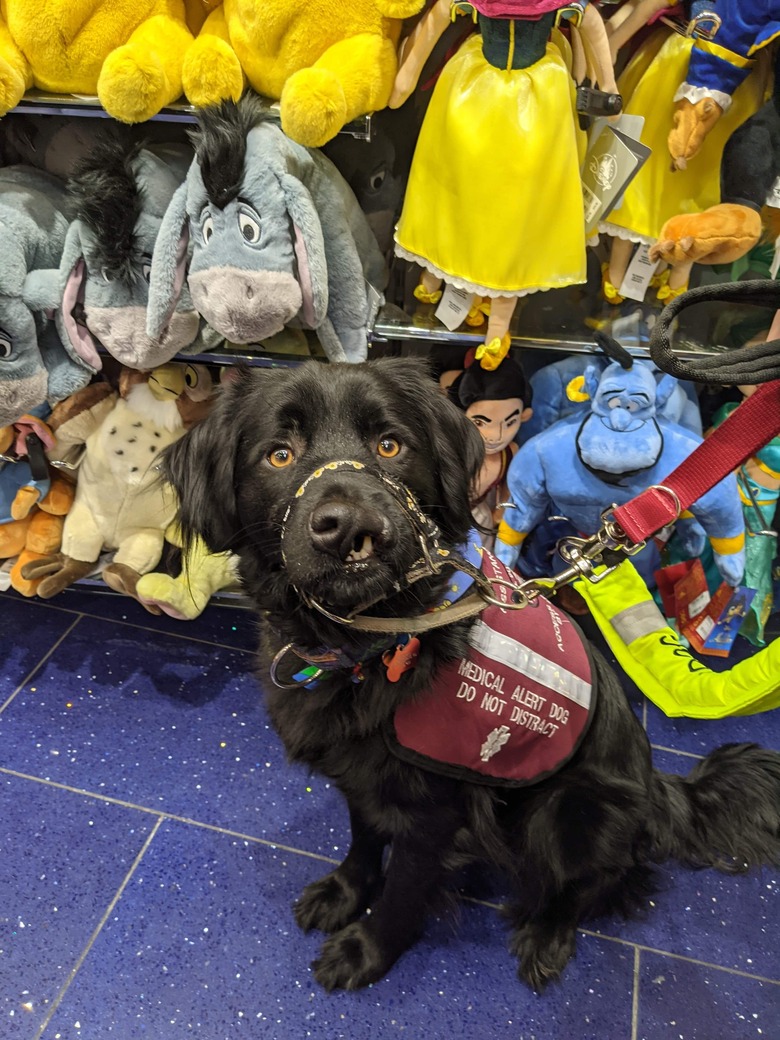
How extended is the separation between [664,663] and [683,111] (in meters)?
1.17

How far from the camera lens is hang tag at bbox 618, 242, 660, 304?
156cm

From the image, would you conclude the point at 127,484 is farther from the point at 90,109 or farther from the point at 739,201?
the point at 739,201

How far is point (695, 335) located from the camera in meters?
1.72

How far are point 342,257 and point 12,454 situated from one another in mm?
952

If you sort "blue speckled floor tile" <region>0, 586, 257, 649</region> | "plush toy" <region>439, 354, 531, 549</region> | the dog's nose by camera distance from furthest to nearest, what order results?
→ "blue speckled floor tile" <region>0, 586, 257, 649</region> → "plush toy" <region>439, 354, 531, 549</region> → the dog's nose

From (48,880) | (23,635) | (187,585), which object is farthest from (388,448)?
(23,635)

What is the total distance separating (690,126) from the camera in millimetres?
1363

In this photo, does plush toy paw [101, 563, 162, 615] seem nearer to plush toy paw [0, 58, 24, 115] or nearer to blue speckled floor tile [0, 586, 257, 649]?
blue speckled floor tile [0, 586, 257, 649]

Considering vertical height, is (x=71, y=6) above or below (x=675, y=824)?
above

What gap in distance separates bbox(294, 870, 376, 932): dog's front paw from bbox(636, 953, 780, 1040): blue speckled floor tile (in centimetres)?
54

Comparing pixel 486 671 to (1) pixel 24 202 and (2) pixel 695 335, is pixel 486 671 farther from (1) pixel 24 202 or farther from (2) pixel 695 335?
(1) pixel 24 202

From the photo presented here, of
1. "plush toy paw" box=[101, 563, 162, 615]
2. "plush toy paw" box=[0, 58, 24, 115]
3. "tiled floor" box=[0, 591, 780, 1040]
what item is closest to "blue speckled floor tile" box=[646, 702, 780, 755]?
"tiled floor" box=[0, 591, 780, 1040]

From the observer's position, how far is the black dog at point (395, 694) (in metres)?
0.90

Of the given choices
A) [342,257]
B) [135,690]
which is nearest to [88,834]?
[135,690]
